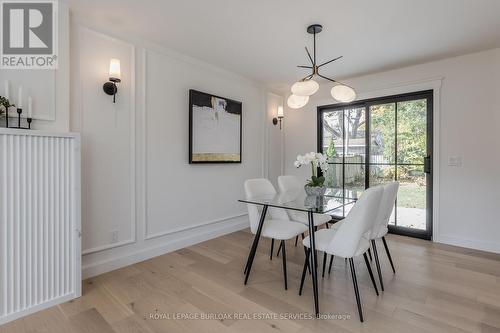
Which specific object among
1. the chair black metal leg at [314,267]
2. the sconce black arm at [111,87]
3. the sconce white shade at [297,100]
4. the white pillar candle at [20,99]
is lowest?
the chair black metal leg at [314,267]

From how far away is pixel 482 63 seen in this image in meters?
2.91

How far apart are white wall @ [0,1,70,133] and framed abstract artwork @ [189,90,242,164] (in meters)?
1.28

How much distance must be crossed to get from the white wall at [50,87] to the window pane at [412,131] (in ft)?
12.8

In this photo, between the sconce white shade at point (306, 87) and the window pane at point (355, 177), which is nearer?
the sconce white shade at point (306, 87)

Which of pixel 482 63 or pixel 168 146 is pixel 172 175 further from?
pixel 482 63

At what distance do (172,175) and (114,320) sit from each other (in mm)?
1564

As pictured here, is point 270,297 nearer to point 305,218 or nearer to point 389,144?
point 305,218

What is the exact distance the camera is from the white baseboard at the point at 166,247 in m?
2.32

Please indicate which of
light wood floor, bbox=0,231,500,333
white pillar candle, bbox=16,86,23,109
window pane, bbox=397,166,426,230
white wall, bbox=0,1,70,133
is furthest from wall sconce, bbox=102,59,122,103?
window pane, bbox=397,166,426,230

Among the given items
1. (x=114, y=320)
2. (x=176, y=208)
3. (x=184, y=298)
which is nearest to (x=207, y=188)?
(x=176, y=208)

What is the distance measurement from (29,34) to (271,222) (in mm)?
2568

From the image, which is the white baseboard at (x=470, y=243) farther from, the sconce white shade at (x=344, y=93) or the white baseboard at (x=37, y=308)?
the white baseboard at (x=37, y=308)

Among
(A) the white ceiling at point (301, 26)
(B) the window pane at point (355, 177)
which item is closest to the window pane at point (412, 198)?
(B) the window pane at point (355, 177)

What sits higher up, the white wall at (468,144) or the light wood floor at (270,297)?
the white wall at (468,144)
